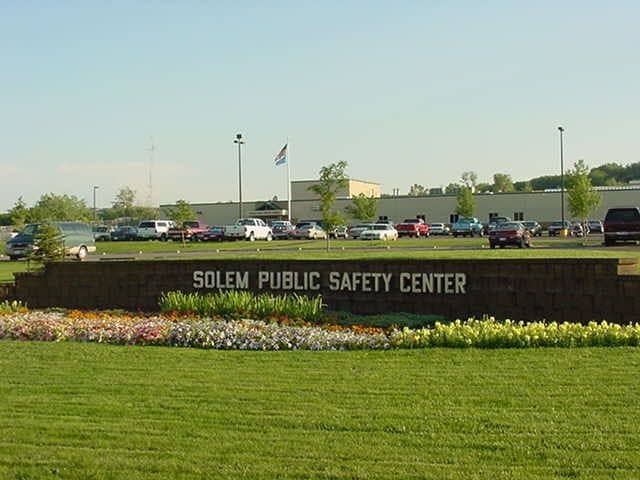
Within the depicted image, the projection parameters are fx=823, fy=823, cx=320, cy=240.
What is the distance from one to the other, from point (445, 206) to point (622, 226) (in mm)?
55442

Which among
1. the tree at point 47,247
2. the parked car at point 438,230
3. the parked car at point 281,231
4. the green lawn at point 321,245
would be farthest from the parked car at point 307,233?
the tree at point 47,247

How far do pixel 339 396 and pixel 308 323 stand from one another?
536 centimetres

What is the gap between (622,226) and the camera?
33.7 metres

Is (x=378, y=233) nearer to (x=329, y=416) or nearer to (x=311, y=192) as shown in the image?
(x=311, y=192)

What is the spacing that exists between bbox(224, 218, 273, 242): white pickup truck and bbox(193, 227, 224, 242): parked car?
324mm

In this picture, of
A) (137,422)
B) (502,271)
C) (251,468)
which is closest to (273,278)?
(502,271)

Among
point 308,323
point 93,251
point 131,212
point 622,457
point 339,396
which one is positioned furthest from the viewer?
point 131,212

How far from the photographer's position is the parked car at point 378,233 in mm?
53281

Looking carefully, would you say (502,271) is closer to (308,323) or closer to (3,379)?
(308,323)

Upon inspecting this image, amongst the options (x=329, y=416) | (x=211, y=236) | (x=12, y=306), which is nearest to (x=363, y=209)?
(x=211, y=236)

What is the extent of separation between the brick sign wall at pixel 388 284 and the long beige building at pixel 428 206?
66602 millimetres

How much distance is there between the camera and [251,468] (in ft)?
17.9

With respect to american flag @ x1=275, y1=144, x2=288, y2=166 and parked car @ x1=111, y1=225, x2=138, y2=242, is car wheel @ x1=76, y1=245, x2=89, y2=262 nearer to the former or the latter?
parked car @ x1=111, y1=225, x2=138, y2=242

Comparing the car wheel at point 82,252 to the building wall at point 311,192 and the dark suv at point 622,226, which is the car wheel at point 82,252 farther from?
the building wall at point 311,192
